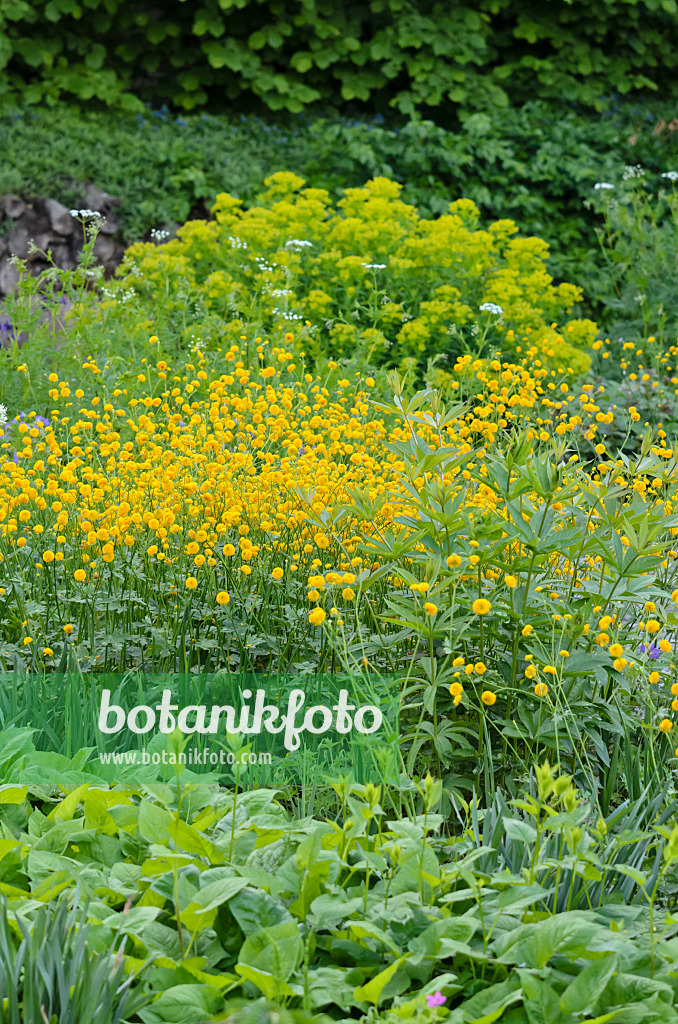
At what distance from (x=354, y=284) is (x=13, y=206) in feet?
11.5

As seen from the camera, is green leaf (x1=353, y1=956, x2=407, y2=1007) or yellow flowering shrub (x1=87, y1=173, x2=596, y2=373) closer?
green leaf (x1=353, y1=956, x2=407, y2=1007)

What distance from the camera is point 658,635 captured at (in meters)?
2.79

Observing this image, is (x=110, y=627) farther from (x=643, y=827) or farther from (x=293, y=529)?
(x=643, y=827)

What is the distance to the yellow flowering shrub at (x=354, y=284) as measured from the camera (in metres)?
5.78

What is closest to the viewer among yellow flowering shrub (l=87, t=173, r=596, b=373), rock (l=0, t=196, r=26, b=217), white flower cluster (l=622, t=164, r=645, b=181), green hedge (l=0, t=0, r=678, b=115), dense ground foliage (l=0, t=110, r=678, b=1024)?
dense ground foliage (l=0, t=110, r=678, b=1024)

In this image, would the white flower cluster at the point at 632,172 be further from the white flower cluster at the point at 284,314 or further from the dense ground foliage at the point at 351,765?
the dense ground foliage at the point at 351,765

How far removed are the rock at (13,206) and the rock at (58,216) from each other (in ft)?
0.70

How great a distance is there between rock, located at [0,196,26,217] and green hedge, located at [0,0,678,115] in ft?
5.71

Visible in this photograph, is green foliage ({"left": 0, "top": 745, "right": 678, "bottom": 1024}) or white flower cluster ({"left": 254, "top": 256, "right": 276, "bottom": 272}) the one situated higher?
white flower cluster ({"left": 254, "top": 256, "right": 276, "bottom": 272})

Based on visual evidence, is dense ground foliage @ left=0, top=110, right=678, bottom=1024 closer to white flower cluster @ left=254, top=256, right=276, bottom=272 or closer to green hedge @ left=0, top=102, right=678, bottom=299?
white flower cluster @ left=254, top=256, right=276, bottom=272

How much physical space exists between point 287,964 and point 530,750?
3.25 ft

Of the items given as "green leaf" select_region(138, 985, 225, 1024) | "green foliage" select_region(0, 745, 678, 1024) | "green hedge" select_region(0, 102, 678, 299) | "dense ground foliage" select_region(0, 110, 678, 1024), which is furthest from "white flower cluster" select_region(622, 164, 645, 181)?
"green leaf" select_region(138, 985, 225, 1024)

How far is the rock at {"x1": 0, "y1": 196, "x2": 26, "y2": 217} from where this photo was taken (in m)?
8.06

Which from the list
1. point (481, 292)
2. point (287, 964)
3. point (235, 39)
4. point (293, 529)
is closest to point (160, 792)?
point (287, 964)
